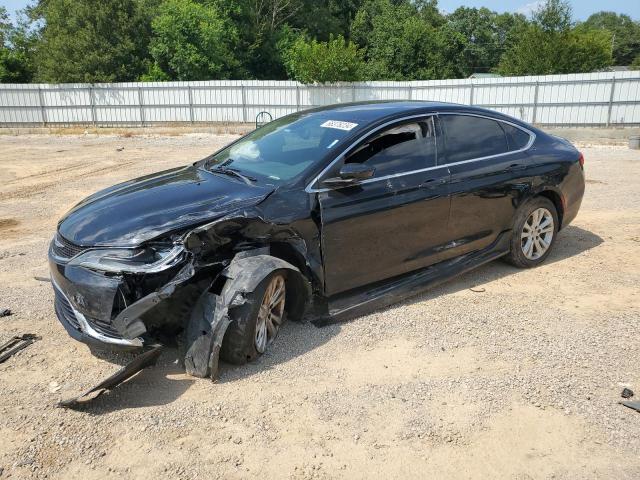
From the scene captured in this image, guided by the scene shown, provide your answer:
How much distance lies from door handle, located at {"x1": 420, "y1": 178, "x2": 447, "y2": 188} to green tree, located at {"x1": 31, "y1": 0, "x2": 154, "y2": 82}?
94.5 ft

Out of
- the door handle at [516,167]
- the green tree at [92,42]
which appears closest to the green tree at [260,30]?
the green tree at [92,42]

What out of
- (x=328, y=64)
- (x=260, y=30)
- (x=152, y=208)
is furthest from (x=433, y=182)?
(x=260, y=30)

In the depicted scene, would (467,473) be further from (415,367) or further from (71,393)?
(71,393)

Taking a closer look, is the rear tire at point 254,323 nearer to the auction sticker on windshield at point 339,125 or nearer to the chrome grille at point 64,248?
the chrome grille at point 64,248

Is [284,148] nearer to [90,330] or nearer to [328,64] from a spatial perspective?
[90,330]

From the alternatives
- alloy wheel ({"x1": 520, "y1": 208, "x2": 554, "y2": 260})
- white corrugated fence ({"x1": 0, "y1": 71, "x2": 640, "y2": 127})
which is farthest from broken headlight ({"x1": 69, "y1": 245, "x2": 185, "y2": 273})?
white corrugated fence ({"x1": 0, "y1": 71, "x2": 640, "y2": 127})

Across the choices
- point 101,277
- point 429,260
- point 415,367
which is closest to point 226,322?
point 101,277

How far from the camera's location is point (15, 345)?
414 cm

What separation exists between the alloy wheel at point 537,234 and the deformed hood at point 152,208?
2.89 meters

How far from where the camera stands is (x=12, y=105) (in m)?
24.9

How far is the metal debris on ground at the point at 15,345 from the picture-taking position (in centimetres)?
398

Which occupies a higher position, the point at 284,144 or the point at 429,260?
the point at 284,144

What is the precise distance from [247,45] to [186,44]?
310 inches

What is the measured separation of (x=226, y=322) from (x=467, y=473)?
1.64 m
